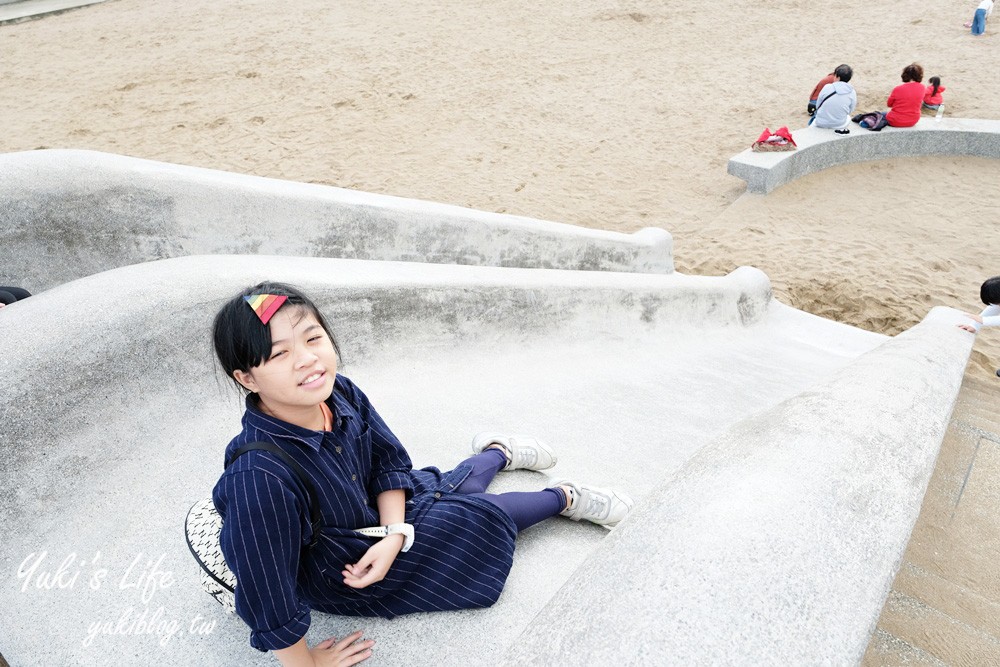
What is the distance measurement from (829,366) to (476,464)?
3140 millimetres

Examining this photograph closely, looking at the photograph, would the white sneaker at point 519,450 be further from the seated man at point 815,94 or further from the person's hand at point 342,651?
the seated man at point 815,94

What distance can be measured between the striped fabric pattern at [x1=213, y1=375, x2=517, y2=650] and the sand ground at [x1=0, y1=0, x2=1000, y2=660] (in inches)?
126

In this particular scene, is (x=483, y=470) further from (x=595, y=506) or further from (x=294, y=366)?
(x=294, y=366)

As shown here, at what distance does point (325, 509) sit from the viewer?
1.49 m

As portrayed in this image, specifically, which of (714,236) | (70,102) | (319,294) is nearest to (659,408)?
(319,294)

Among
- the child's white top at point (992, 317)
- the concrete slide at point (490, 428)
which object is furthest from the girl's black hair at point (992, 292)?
the concrete slide at point (490, 428)

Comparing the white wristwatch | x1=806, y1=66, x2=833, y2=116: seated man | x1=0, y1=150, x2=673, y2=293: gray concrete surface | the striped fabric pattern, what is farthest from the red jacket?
the white wristwatch

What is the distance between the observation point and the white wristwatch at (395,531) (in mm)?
1568

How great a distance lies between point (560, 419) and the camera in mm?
2750

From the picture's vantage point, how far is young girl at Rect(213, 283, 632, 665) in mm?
1318

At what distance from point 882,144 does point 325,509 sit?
29.3 feet

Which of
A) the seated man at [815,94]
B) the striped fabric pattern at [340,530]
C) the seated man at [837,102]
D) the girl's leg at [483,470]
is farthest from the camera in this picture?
the seated man at [815,94]

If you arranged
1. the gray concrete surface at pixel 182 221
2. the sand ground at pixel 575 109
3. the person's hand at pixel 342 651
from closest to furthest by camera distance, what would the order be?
1. the person's hand at pixel 342 651
2. the gray concrete surface at pixel 182 221
3. the sand ground at pixel 575 109

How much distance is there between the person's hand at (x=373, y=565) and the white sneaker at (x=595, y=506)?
2.11 feet
